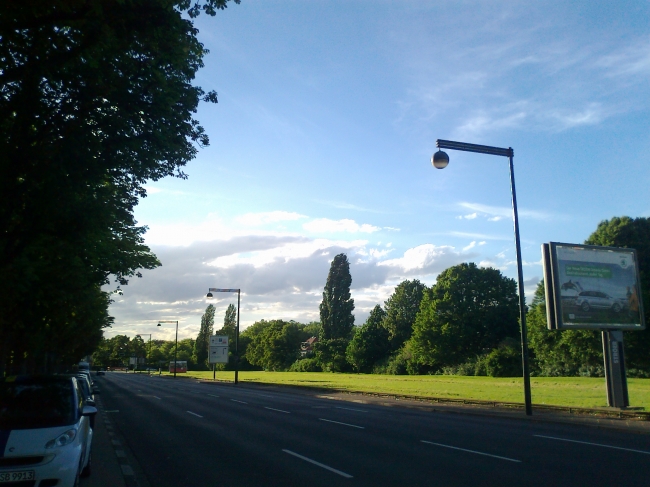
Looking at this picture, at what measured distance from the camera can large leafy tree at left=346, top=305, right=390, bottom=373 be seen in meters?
89.9

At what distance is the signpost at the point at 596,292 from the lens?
22.2 m

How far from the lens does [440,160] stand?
16.9m

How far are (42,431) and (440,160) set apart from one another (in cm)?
1320

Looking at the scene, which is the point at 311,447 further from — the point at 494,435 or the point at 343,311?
the point at 343,311

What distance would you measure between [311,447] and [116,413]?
13.5 meters

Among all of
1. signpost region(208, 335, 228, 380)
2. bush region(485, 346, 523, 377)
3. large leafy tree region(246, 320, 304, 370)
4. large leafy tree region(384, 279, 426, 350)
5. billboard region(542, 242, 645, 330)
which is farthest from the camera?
large leafy tree region(246, 320, 304, 370)

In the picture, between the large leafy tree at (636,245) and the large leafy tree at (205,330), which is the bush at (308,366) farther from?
the large leafy tree at (636,245)

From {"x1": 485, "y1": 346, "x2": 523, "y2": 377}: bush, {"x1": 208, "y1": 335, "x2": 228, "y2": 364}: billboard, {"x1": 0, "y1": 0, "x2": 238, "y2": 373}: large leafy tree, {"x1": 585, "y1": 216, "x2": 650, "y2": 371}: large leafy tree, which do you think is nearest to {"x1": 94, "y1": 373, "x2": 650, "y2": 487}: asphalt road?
{"x1": 0, "y1": 0, "x2": 238, "y2": 373}: large leafy tree

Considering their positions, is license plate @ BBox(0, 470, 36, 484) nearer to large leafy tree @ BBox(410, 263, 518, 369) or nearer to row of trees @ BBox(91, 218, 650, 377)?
row of trees @ BBox(91, 218, 650, 377)

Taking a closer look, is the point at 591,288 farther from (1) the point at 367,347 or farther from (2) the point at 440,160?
(1) the point at 367,347

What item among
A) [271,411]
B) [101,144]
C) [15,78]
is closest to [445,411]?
[271,411]

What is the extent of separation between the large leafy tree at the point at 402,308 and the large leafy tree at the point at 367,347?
308 centimetres

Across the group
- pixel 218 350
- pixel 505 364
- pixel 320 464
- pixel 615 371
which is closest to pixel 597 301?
pixel 615 371

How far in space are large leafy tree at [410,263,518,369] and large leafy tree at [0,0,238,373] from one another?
62.6 meters
